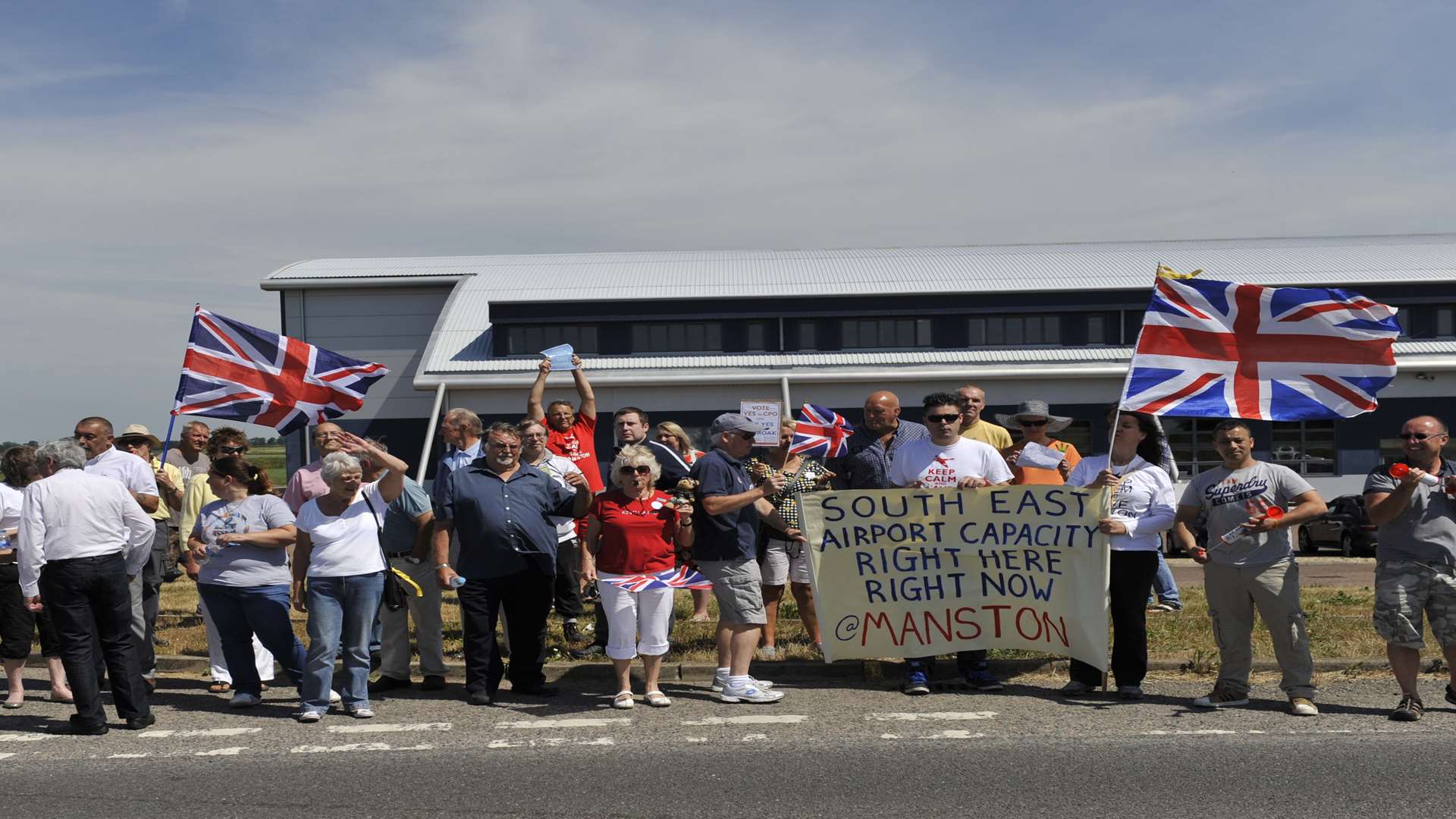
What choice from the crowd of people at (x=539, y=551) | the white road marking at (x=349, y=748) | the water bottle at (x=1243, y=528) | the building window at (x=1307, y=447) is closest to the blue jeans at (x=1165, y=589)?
the crowd of people at (x=539, y=551)

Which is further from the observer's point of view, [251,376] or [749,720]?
[251,376]

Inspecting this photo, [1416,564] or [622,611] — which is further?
[622,611]

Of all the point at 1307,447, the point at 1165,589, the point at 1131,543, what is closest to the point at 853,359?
the point at 1307,447

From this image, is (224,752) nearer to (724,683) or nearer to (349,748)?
(349,748)

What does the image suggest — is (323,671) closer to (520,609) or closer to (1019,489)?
(520,609)

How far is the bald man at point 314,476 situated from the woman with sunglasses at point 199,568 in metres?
0.48

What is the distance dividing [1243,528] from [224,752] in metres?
6.05

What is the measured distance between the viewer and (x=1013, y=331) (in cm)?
3139

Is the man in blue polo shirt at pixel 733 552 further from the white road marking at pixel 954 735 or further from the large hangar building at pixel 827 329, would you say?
the large hangar building at pixel 827 329

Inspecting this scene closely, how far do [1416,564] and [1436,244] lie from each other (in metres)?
31.2

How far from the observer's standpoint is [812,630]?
10164 millimetres

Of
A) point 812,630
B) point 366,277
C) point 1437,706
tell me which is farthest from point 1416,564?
point 366,277

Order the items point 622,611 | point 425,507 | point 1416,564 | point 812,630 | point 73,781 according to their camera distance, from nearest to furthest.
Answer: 1. point 73,781
2. point 1416,564
3. point 622,611
4. point 425,507
5. point 812,630

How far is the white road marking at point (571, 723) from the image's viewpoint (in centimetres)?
796
